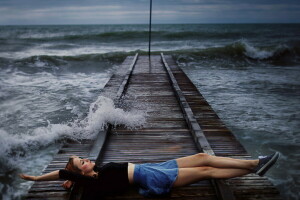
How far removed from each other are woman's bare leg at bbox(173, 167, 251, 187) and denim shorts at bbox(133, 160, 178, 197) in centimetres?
9

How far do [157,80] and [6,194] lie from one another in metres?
6.41

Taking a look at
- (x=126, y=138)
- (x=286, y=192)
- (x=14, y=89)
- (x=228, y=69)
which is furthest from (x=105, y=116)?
(x=228, y=69)

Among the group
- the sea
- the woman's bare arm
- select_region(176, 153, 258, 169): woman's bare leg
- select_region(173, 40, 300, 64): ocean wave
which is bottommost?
the sea

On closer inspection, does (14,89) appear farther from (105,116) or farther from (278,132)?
(278,132)

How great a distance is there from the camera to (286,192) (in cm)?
424

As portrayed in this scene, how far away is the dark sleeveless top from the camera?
272 centimetres

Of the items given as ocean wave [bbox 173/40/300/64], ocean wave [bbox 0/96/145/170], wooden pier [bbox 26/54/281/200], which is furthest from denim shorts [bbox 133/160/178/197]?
ocean wave [bbox 173/40/300/64]

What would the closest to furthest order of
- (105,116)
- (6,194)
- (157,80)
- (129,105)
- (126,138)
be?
(6,194) → (126,138) → (105,116) → (129,105) → (157,80)

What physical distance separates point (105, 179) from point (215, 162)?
1.34 meters

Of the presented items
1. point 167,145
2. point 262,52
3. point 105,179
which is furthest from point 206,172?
point 262,52

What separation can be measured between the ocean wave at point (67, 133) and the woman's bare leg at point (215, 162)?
79.8 inches

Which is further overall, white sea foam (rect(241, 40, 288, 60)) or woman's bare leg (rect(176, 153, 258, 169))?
white sea foam (rect(241, 40, 288, 60))

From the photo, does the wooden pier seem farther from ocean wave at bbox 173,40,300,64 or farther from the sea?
ocean wave at bbox 173,40,300,64

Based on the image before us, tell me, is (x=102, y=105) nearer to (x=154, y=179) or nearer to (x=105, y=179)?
(x=105, y=179)
